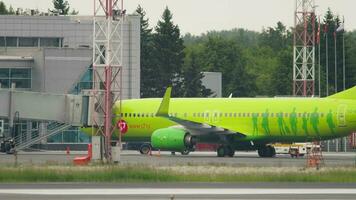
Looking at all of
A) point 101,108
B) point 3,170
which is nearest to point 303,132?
point 101,108

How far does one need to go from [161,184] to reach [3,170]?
29.7ft

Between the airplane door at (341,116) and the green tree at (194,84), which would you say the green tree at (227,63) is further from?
the airplane door at (341,116)

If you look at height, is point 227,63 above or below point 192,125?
above

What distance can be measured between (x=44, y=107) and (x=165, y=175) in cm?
1495

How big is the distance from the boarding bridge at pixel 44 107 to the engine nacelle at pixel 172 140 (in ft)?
31.2

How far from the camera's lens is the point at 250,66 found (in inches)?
7426

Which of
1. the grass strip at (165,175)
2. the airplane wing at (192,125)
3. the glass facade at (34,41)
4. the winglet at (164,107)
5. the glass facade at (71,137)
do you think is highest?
the glass facade at (34,41)

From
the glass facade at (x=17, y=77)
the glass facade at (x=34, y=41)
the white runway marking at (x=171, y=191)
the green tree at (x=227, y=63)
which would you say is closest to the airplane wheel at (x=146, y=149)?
the glass facade at (x=17, y=77)

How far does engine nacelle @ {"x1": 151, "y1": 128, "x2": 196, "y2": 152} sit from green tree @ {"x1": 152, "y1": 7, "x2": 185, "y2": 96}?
68215mm

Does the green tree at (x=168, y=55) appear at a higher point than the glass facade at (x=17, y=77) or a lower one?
higher

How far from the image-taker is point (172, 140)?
2451 inches

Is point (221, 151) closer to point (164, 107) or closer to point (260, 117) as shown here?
point (260, 117)

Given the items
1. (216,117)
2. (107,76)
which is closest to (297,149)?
(216,117)

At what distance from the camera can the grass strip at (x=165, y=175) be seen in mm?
38344
